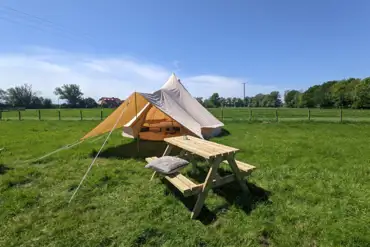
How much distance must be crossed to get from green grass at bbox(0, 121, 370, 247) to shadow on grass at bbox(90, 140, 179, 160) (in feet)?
2.07

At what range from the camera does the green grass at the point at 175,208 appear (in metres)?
2.23

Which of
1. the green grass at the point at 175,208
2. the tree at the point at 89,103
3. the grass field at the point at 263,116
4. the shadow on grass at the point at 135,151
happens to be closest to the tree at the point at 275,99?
the grass field at the point at 263,116

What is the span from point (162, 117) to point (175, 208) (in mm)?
6374

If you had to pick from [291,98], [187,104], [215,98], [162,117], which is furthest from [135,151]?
[215,98]

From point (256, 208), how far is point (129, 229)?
1599 mm

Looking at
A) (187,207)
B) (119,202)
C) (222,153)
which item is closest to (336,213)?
(222,153)

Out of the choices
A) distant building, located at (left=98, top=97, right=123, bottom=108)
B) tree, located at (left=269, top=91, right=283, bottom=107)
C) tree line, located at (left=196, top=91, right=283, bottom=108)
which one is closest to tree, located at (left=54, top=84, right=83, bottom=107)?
distant building, located at (left=98, top=97, right=123, bottom=108)

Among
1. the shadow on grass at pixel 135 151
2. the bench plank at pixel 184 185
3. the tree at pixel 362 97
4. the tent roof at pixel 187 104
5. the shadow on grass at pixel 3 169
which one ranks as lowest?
the shadow on grass at pixel 3 169

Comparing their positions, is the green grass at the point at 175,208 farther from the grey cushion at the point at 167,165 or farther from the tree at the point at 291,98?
the tree at the point at 291,98

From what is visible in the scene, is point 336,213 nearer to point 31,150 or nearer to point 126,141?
point 126,141

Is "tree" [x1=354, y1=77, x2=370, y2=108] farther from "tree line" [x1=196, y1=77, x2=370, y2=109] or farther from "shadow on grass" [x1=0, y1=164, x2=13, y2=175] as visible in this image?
"shadow on grass" [x1=0, y1=164, x2=13, y2=175]

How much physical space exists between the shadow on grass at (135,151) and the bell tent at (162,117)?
47 centimetres

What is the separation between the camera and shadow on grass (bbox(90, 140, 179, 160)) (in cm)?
542

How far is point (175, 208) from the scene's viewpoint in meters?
2.81
